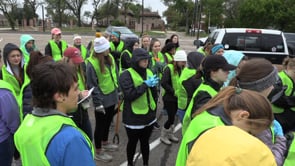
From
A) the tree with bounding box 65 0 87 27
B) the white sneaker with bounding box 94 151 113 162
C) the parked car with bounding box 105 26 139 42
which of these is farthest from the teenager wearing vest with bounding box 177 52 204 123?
the tree with bounding box 65 0 87 27

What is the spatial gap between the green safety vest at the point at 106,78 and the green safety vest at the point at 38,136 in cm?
278

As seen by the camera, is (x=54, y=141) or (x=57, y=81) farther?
(x=57, y=81)

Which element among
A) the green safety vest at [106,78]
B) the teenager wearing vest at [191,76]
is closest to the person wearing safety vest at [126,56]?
the green safety vest at [106,78]

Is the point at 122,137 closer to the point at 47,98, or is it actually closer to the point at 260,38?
the point at 47,98

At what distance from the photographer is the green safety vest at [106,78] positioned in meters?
4.52

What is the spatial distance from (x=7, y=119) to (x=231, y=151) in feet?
8.12

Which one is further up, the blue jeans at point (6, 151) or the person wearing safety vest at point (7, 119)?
the person wearing safety vest at point (7, 119)

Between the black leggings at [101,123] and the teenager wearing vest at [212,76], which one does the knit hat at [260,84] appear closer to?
the teenager wearing vest at [212,76]

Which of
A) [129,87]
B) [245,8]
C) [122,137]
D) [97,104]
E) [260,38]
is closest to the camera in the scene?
[129,87]

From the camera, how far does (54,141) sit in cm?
163

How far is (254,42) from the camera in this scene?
8023 mm

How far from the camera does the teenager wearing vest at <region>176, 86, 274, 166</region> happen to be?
1.64 m

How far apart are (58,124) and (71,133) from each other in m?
0.09

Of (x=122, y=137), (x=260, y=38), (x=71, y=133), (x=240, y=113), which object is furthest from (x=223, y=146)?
(x=260, y=38)
